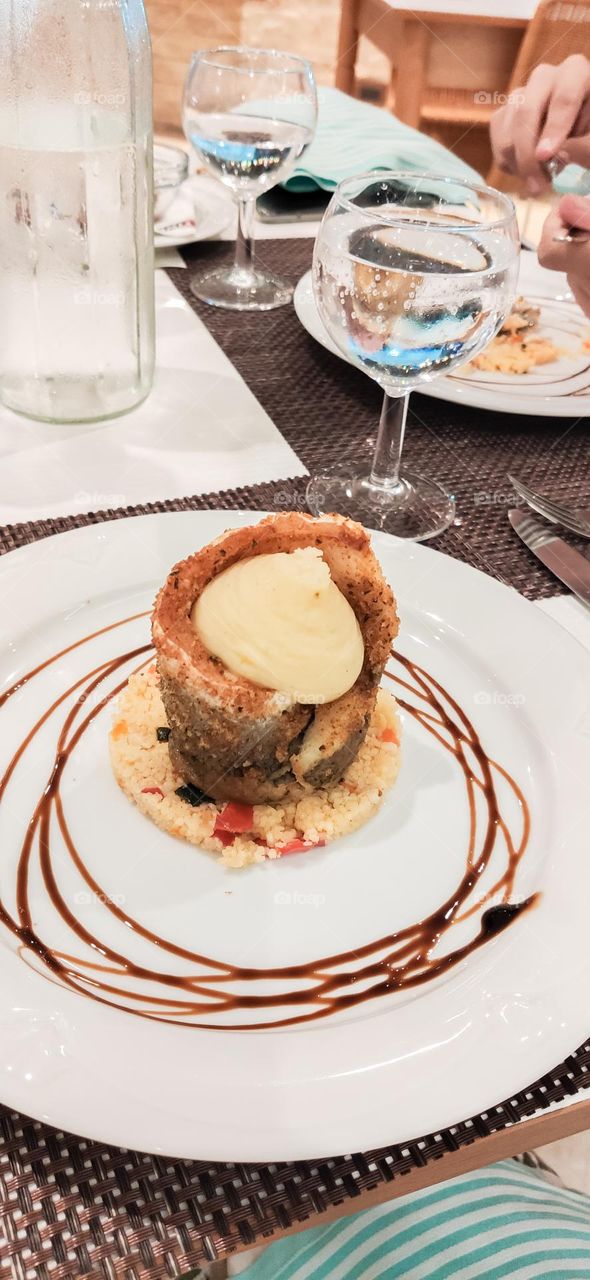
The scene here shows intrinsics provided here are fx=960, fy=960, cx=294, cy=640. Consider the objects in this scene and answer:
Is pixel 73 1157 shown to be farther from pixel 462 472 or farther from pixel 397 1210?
pixel 462 472

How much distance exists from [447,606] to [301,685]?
0.81ft

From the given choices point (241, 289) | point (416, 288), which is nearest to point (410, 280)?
point (416, 288)

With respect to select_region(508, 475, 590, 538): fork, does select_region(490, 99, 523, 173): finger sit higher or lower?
higher

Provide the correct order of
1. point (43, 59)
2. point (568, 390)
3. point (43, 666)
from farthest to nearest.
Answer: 1. point (568, 390)
2. point (43, 59)
3. point (43, 666)

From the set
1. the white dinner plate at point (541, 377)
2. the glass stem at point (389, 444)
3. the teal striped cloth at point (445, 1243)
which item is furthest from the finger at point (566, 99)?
the teal striped cloth at point (445, 1243)

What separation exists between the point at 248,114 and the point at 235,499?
714 mm

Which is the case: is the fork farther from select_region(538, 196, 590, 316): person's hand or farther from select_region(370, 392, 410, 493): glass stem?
select_region(538, 196, 590, 316): person's hand

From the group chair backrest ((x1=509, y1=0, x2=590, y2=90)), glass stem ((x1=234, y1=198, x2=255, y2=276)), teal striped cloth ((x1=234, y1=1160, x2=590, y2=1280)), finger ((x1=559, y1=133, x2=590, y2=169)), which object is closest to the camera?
teal striped cloth ((x1=234, y1=1160, x2=590, y2=1280))

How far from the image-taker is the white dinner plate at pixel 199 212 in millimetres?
1584

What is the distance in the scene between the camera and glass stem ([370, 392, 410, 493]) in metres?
1.05

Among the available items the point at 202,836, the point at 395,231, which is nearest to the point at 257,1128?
the point at 202,836

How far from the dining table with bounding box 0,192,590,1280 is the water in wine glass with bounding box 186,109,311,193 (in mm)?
187

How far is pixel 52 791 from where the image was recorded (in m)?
0.71

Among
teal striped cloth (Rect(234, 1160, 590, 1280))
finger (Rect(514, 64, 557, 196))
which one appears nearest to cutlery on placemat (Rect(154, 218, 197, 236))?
finger (Rect(514, 64, 557, 196))
